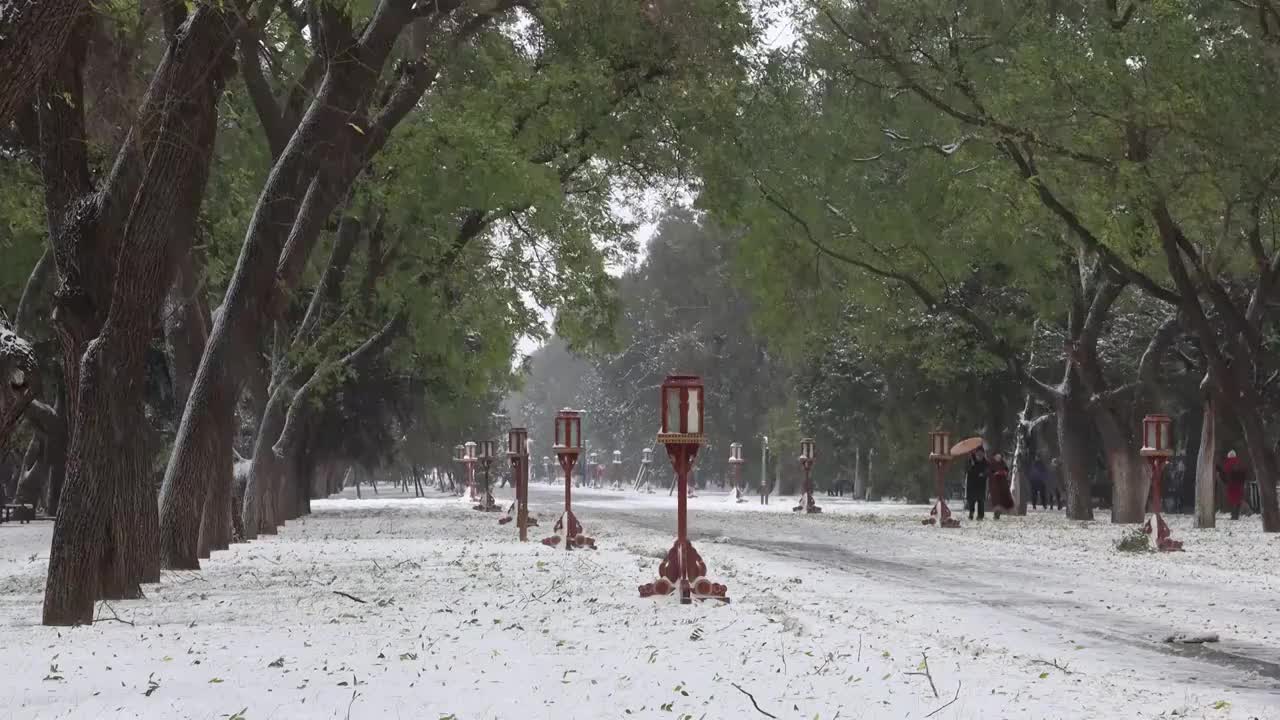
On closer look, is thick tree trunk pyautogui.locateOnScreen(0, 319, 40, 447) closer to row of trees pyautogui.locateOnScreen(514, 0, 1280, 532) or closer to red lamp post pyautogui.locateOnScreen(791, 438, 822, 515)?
row of trees pyautogui.locateOnScreen(514, 0, 1280, 532)

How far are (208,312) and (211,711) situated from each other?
17.8 metres

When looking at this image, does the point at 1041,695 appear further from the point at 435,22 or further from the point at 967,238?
the point at 967,238

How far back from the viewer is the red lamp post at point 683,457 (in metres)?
14.2

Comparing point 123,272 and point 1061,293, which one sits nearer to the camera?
point 123,272

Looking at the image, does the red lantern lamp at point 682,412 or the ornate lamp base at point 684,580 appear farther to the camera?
the red lantern lamp at point 682,412

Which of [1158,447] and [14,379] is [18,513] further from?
[14,379]

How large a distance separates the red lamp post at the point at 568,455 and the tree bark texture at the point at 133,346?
23.1 ft

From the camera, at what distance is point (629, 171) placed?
1191 inches

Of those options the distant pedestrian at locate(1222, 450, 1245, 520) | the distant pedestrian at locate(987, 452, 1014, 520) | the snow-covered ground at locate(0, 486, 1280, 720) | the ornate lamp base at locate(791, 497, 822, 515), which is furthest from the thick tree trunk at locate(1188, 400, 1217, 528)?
the ornate lamp base at locate(791, 497, 822, 515)

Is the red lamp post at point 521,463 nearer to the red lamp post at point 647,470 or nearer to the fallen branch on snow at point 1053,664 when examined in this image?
the fallen branch on snow at point 1053,664

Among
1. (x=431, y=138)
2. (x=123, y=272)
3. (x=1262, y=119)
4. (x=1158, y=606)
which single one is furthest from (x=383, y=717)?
(x=1262, y=119)

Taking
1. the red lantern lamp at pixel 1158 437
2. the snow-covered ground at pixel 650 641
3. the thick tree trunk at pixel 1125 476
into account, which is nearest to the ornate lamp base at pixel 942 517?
the thick tree trunk at pixel 1125 476

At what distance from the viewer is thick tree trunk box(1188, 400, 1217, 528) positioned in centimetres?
3183

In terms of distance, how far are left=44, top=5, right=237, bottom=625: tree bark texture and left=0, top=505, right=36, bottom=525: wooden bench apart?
27.9 meters
